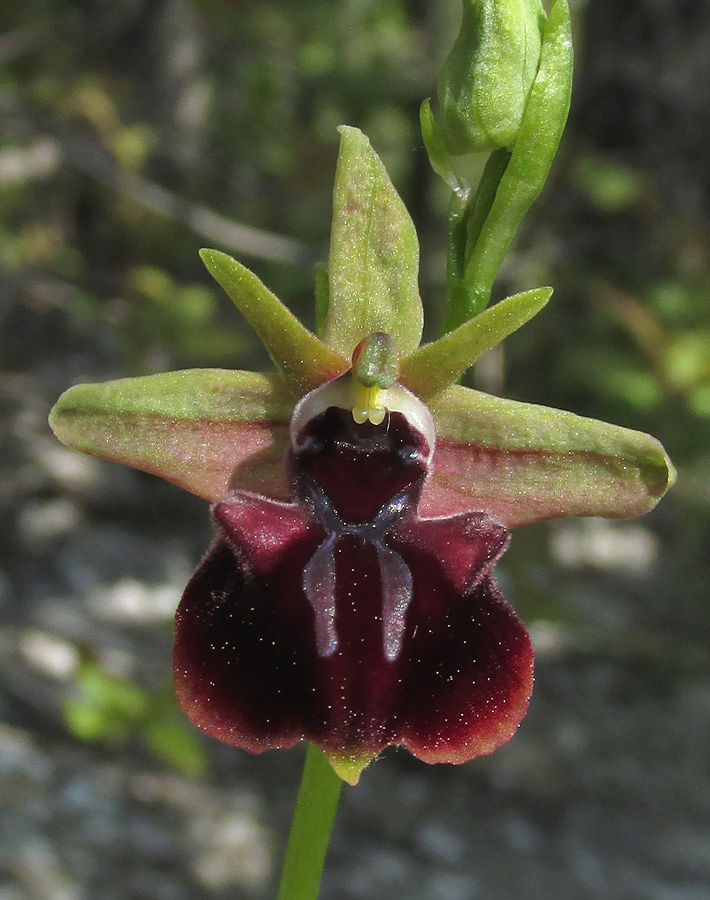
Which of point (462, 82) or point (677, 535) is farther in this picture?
point (677, 535)

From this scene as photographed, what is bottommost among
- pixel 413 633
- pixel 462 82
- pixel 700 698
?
pixel 700 698

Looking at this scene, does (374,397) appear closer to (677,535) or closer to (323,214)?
(677,535)

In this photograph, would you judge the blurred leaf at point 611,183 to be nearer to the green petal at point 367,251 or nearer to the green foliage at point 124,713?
the green foliage at point 124,713

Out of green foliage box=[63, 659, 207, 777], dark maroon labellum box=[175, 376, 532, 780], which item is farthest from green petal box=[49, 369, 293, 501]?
green foliage box=[63, 659, 207, 777]

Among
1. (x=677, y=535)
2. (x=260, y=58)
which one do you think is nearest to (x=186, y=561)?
(x=677, y=535)

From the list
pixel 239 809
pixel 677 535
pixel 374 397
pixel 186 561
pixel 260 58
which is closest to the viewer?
pixel 374 397

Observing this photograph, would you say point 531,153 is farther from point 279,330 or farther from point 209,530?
point 209,530

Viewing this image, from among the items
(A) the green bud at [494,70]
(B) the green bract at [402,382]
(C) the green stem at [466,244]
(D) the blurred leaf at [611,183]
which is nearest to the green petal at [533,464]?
(B) the green bract at [402,382]

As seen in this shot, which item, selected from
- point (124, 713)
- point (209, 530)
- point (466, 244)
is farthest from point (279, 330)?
point (209, 530)
